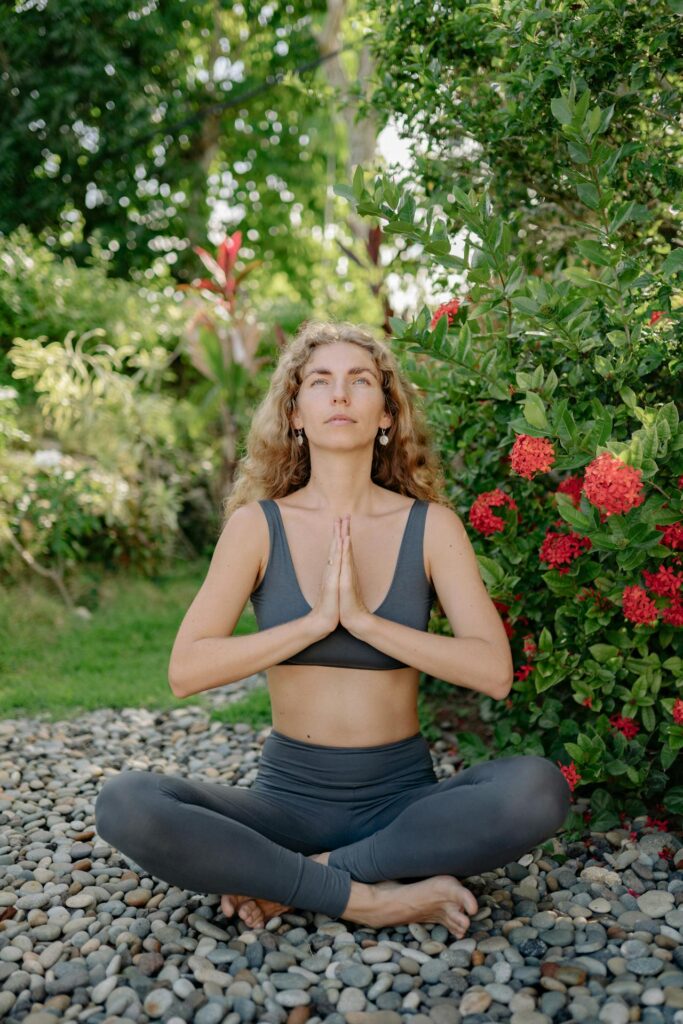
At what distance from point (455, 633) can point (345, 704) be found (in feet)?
1.16

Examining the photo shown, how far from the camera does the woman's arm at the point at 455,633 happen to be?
243 centimetres

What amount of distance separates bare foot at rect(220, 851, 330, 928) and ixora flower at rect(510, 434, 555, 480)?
1137 mm

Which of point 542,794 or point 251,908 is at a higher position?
point 542,794

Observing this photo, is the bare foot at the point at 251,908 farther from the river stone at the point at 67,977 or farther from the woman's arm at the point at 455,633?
the woman's arm at the point at 455,633

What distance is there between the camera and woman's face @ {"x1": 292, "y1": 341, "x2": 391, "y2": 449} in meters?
2.67

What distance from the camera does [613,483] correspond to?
2.15 meters

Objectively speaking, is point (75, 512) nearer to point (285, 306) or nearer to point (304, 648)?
point (304, 648)

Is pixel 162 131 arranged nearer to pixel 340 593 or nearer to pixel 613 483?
pixel 340 593

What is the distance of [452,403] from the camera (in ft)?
10.6

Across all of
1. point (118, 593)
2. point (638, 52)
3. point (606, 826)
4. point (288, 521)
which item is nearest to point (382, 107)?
point (638, 52)

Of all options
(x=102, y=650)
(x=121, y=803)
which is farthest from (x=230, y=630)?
(x=102, y=650)

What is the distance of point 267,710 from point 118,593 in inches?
83.9

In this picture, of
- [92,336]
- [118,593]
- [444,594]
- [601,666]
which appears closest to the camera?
[444,594]

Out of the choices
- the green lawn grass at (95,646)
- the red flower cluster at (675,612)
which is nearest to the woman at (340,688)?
the red flower cluster at (675,612)
